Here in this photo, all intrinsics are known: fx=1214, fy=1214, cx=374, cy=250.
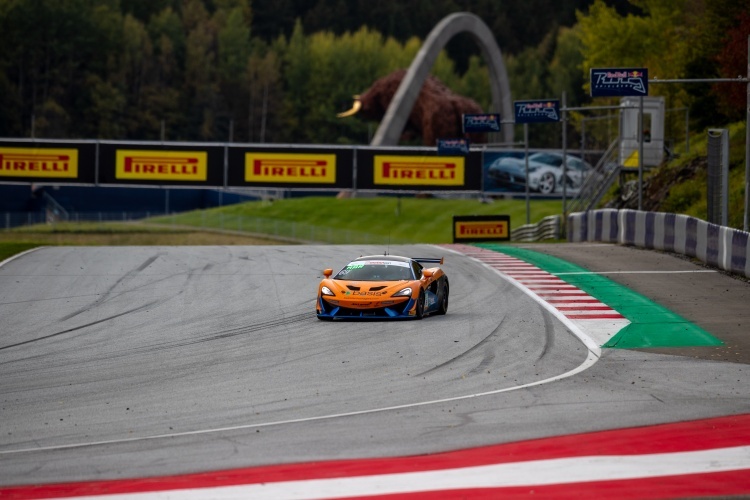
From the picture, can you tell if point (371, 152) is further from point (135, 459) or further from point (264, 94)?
point (264, 94)

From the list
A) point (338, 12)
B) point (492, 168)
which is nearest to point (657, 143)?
point (492, 168)

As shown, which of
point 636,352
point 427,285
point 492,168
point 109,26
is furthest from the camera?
point 109,26

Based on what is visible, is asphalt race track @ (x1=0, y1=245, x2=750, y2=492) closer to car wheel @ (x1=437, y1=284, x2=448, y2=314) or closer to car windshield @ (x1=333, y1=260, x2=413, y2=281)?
car wheel @ (x1=437, y1=284, x2=448, y2=314)

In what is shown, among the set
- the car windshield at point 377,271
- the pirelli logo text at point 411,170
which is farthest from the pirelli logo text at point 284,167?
the car windshield at point 377,271

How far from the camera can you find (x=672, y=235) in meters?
33.3

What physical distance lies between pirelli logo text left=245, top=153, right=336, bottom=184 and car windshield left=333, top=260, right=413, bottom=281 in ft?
120

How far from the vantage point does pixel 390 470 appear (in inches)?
429

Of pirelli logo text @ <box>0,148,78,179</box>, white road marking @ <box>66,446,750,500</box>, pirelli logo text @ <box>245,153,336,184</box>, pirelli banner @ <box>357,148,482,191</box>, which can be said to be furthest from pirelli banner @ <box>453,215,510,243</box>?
white road marking @ <box>66,446,750,500</box>

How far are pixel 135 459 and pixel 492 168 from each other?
5574 cm

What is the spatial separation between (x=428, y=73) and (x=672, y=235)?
51082 millimetres

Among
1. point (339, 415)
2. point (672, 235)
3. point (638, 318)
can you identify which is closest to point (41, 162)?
point (672, 235)

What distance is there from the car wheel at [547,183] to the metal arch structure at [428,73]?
11.5 m

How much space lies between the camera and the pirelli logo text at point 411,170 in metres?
60.6

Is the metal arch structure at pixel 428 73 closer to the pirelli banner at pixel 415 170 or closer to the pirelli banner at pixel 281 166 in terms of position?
the pirelli banner at pixel 415 170
